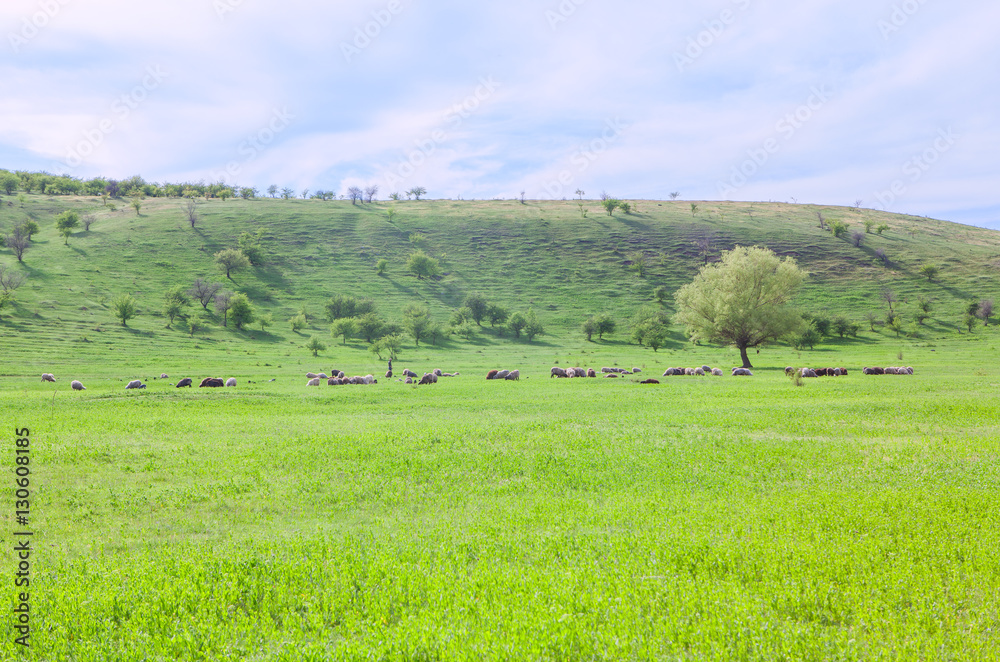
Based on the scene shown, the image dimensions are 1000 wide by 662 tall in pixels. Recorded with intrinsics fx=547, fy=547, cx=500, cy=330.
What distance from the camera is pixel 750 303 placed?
60.3m

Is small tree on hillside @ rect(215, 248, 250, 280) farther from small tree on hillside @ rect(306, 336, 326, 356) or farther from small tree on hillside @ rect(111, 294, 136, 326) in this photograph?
small tree on hillside @ rect(306, 336, 326, 356)

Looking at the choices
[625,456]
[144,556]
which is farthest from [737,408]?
[144,556]

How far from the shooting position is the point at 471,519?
10.3 meters

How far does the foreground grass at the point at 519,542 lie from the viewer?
6207mm

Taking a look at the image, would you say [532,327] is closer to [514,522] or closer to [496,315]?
[496,315]

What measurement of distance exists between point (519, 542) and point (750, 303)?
58.5m

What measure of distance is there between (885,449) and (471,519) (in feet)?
39.7

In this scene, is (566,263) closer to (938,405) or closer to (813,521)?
(938,405)

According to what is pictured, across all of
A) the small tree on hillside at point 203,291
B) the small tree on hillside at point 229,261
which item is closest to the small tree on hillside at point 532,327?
the small tree on hillside at point 203,291

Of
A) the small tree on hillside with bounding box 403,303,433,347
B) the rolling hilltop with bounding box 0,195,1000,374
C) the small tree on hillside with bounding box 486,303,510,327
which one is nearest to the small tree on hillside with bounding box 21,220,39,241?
the rolling hilltop with bounding box 0,195,1000,374

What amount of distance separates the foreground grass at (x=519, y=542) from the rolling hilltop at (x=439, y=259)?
6250 centimetres

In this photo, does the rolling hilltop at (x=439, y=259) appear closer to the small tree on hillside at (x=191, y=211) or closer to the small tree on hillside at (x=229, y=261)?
the small tree on hillside at (x=191, y=211)

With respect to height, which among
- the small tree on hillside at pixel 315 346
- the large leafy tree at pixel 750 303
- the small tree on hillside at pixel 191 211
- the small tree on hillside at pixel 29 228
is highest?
the small tree on hillside at pixel 191 211

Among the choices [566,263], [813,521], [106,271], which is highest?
[566,263]
